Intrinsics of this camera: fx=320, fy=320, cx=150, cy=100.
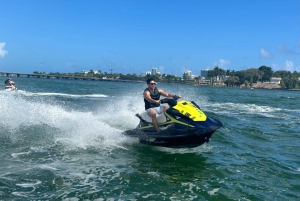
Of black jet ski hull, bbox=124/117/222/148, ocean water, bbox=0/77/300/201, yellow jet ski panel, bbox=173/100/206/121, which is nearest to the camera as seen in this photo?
ocean water, bbox=0/77/300/201

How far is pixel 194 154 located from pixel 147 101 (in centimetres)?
193

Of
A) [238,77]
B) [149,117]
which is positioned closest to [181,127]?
[149,117]

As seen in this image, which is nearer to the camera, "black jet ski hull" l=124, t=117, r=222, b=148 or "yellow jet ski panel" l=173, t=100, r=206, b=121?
"black jet ski hull" l=124, t=117, r=222, b=148

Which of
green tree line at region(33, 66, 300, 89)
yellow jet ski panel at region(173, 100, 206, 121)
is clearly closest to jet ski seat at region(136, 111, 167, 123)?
yellow jet ski panel at region(173, 100, 206, 121)

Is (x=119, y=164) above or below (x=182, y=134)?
below

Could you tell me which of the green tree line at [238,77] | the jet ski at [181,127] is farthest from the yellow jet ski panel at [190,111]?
the green tree line at [238,77]

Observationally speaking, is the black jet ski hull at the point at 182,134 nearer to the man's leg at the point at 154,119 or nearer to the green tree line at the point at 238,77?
the man's leg at the point at 154,119

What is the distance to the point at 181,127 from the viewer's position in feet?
Result: 24.7

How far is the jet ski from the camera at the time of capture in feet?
24.2

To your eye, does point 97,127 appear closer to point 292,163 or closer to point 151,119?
point 151,119

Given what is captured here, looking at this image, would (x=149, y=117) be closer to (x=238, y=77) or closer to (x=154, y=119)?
(x=154, y=119)

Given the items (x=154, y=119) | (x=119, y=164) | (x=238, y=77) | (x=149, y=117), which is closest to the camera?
(x=119, y=164)

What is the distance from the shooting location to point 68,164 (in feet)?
21.9

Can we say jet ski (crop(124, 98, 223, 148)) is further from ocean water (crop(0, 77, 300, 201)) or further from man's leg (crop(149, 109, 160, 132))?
ocean water (crop(0, 77, 300, 201))
